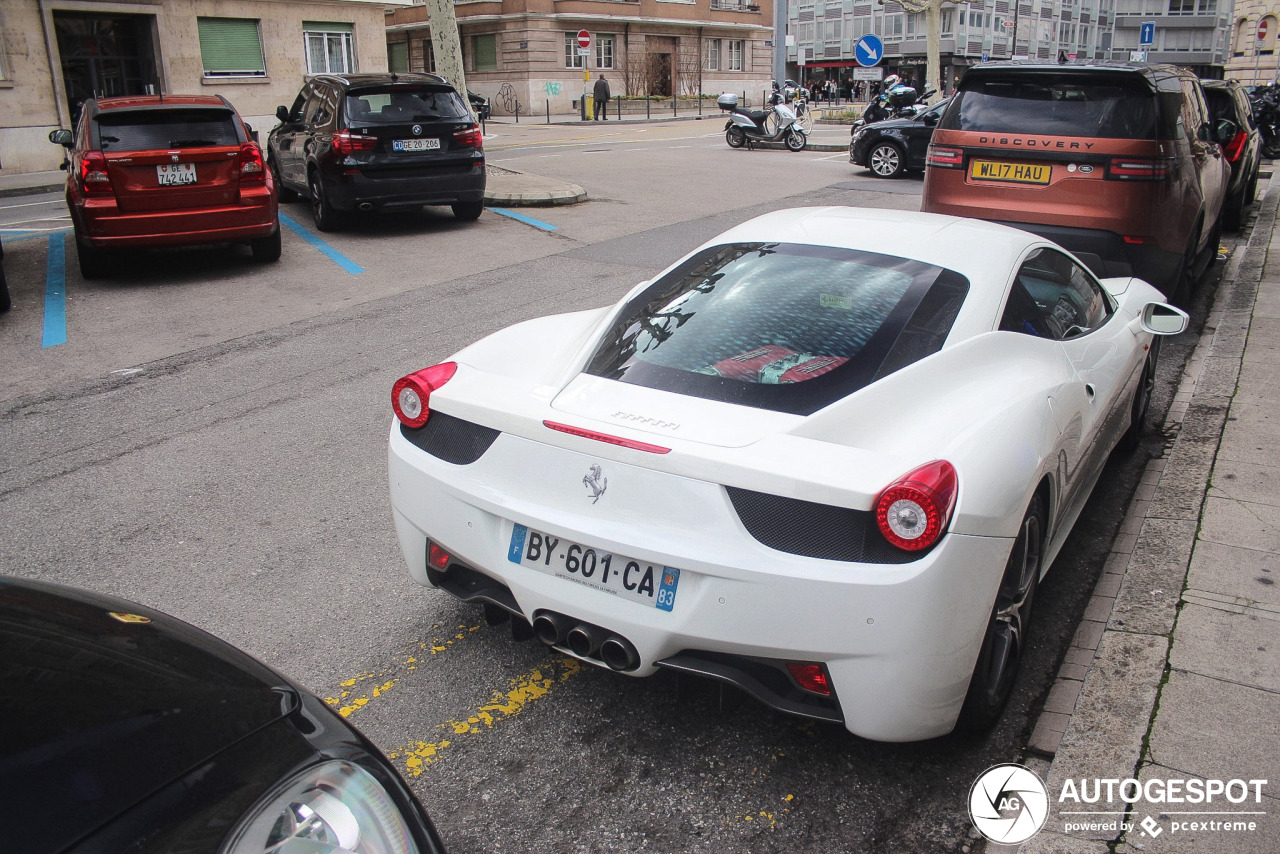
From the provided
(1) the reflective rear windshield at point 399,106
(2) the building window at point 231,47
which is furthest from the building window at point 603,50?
(1) the reflective rear windshield at point 399,106

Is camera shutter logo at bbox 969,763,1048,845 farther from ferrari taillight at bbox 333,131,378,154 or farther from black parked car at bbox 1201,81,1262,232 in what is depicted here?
black parked car at bbox 1201,81,1262,232

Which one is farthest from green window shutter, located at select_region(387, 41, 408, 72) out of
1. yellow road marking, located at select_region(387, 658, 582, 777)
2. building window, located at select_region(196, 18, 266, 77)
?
yellow road marking, located at select_region(387, 658, 582, 777)

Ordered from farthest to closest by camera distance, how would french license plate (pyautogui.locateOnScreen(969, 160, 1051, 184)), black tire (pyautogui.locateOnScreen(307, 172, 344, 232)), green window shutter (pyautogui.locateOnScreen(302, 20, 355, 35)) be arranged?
1. green window shutter (pyautogui.locateOnScreen(302, 20, 355, 35))
2. black tire (pyautogui.locateOnScreen(307, 172, 344, 232))
3. french license plate (pyautogui.locateOnScreen(969, 160, 1051, 184))

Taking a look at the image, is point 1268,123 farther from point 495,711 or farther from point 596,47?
point 596,47

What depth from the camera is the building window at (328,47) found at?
1148 inches

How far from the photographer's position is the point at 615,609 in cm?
267

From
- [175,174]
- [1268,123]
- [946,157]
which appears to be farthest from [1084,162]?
[1268,123]

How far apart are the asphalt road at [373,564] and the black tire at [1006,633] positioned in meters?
0.15

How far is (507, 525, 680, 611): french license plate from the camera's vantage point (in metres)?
2.61

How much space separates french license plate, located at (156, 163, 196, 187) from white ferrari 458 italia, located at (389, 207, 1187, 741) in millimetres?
6822

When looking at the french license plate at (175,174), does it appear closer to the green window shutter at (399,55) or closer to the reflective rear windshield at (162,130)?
the reflective rear windshield at (162,130)

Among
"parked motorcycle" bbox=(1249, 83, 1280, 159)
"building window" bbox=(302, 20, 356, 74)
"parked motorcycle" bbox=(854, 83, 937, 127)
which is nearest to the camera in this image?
"parked motorcycle" bbox=(1249, 83, 1280, 159)

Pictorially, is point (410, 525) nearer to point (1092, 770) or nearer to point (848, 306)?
point (848, 306)

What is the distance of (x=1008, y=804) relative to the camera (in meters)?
2.66
